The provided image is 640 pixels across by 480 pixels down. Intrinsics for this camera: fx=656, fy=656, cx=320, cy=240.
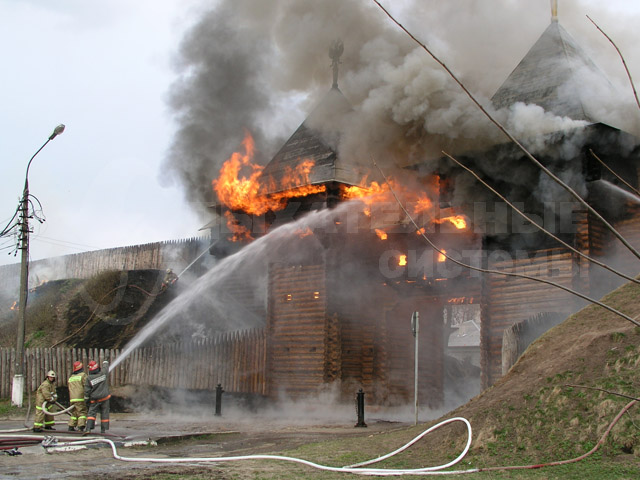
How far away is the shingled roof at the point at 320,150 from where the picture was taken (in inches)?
772

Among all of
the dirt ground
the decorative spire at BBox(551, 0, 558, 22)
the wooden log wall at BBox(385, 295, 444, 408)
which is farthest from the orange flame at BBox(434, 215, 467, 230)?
the decorative spire at BBox(551, 0, 558, 22)

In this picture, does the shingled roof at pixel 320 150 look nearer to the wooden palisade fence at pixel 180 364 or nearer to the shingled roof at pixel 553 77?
the shingled roof at pixel 553 77

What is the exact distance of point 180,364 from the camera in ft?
64.3

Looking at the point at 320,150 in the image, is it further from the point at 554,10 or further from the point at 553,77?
the point at 554,10

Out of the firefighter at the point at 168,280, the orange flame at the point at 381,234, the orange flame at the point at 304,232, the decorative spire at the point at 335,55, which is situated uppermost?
the decorative spire at the point at 335,55

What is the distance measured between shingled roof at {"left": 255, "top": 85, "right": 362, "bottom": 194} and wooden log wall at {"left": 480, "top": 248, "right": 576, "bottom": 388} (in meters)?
5.78

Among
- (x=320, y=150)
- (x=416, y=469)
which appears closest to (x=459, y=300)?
(x=320, y=150)

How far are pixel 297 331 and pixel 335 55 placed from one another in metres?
8.84

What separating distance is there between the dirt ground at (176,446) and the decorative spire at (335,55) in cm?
1095

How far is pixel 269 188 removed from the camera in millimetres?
21156

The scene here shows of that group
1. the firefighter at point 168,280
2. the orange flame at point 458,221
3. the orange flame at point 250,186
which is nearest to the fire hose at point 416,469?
the orange flame at point 458,221

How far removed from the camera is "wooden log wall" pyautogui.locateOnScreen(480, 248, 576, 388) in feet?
47.5

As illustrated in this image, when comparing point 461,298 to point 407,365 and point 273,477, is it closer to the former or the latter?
point 407,365

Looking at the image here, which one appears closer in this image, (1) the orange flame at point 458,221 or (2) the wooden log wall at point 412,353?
(1) the orange flame at point 458,221
